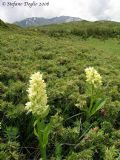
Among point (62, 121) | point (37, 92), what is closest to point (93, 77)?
point (62, 121)

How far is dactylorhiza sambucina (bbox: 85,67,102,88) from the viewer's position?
24.3 ft

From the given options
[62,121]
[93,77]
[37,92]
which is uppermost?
[37,92]

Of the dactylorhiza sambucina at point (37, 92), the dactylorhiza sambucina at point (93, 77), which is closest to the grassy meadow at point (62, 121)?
the dactylorhiza sambucina at point (93, 77)

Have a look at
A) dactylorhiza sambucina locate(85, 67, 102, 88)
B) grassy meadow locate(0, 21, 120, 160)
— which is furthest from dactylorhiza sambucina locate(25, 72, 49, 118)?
dactylorhiza sambucina locate(85, 67, 102, 88)

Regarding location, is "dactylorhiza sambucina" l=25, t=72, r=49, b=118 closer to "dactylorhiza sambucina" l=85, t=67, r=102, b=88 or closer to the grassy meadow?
the grassy meadow

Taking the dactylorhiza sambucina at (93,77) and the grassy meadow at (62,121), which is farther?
the dactylorhiza sambucina at (93,77)

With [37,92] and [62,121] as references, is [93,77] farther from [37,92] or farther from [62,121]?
[37,92]

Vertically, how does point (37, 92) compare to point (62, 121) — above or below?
above

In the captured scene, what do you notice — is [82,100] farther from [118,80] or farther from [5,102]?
[118,80]

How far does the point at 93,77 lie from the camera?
24.7ft

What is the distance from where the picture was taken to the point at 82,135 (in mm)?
6805

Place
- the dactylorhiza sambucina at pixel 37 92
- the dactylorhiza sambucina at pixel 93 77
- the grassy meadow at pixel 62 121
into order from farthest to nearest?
the dactylorhiza sambucina at pixel 93 77 < the grassy meadow at pixel 62 121 < the dactylorhiza sambucina at pixel 37 92

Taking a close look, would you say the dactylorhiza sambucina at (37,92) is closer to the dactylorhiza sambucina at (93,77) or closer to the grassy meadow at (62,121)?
the grassy meadow at (62,121)

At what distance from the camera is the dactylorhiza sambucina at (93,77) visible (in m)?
7.42
